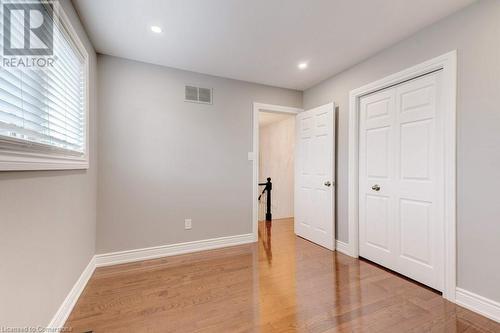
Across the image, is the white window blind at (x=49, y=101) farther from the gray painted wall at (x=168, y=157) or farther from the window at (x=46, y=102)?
the gray painted wall at (x=168, y=157)

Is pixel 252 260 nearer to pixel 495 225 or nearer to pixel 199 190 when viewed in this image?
pixel 199 190

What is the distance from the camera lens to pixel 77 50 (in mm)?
1932

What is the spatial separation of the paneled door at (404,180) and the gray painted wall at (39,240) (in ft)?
9.98

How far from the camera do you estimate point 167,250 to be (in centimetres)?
290

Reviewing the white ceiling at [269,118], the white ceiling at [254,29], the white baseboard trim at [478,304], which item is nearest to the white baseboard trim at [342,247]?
the white baseboard trim at [478,304]

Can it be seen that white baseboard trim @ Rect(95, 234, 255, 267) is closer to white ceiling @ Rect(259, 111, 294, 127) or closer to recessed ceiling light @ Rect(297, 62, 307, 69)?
recessed ceiling light @ Rect(297, 62, 307, 69)

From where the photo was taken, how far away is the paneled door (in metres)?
2.07

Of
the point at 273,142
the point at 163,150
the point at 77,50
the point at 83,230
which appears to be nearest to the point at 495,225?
the point at 163,150

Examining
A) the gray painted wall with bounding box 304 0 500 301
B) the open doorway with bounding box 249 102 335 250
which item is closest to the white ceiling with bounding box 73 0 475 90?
the gray painted wall with bounding box 304 0 500 301

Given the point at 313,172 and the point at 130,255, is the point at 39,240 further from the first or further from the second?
the point at 313,172

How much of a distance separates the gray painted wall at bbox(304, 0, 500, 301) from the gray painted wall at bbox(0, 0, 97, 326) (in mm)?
3046

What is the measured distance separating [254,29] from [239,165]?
1.80 m

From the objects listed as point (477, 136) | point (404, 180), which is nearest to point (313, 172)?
point (404, 180)

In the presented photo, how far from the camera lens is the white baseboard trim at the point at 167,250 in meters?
2.62
